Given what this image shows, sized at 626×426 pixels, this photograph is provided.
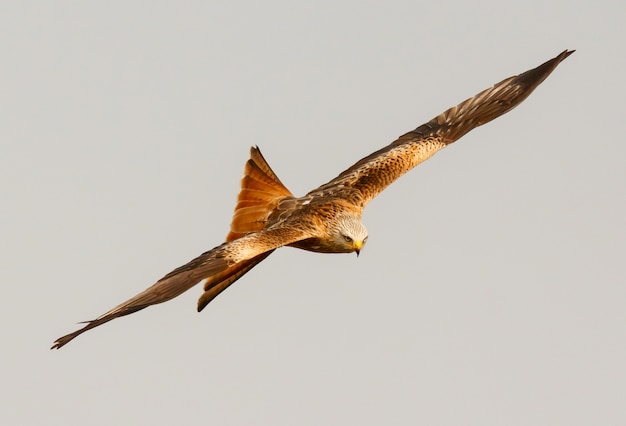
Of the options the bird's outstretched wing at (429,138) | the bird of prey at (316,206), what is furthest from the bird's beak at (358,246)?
the bird's outstretched wing at (429,138)

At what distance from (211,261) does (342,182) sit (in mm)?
3541

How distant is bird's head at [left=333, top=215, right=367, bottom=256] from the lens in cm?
1582

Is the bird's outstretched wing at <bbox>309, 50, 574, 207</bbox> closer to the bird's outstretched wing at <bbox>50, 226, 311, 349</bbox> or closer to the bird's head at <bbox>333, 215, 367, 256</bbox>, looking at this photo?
the bird's head at <bbox>333, 215, 367, 256</bbox>

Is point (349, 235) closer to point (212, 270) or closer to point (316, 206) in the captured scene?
point (316, 206)

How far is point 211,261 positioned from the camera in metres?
14.8

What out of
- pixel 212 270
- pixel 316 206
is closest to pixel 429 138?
pixel 316 206

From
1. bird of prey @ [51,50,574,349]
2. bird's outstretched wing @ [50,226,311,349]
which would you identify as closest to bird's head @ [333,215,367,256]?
bird of prey @ [51,50,574,349]

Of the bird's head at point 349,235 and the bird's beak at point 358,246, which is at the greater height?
the bird's head at point 349,235

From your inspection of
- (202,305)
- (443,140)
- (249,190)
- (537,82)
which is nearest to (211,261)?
(202,305)

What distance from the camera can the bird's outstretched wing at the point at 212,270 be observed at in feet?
44.4

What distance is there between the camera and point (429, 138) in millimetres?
18781

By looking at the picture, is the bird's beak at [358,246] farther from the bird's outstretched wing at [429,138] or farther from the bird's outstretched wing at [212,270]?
the bird's outstretched wing at [429,138]

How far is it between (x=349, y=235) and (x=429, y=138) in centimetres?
359

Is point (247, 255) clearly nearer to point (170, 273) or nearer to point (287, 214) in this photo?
point (170, 273)
